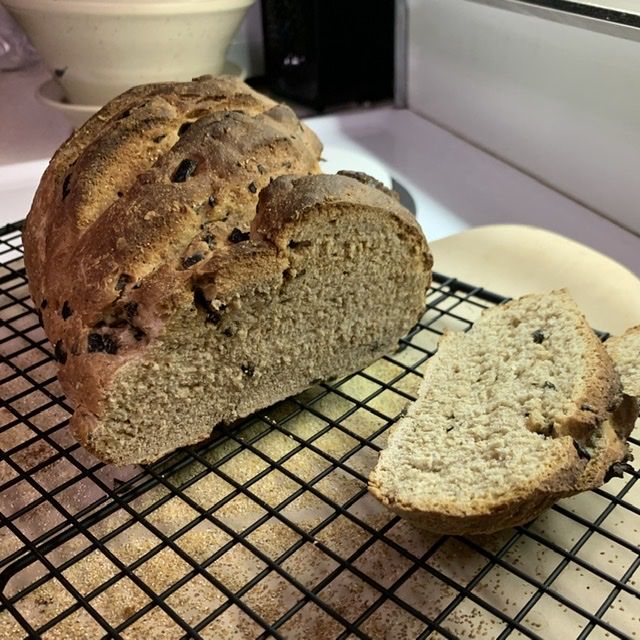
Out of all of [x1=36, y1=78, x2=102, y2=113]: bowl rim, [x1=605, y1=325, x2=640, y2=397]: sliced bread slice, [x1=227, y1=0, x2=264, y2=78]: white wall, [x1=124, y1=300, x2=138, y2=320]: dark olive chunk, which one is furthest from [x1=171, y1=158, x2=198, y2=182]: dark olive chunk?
[x1=227, y1=0, x2=264, y2=78]: white wall

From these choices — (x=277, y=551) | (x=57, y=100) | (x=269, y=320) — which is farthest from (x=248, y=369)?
(x=57, y=100)

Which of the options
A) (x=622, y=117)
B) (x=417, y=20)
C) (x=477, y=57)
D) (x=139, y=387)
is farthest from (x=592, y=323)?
(x=417, y=20)

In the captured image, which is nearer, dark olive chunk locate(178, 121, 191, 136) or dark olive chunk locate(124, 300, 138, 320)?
dark olive chunk locate(124, 300, 138, 320)

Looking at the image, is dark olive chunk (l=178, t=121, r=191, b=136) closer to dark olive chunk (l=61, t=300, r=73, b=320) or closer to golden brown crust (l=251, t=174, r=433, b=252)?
golden brown crust (l=251, t=174, r=433, b=252)

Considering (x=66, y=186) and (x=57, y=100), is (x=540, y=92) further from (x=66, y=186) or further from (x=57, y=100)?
(x=57, y=100)

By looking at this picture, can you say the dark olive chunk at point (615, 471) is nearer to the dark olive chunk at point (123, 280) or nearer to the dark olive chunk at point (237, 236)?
the dark olive chunk at point (237, 236)

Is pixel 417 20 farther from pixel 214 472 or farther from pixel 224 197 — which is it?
pixel 214 472
